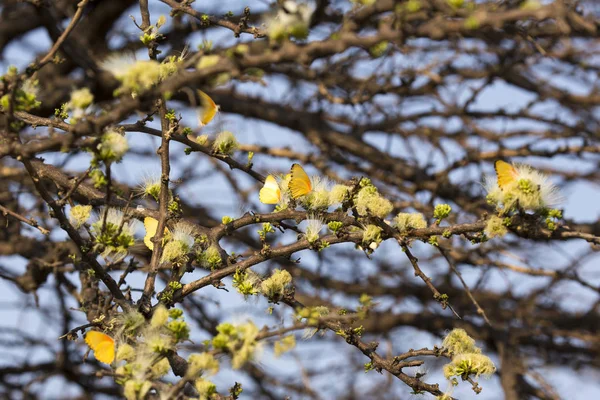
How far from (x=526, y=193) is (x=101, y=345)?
1.21m

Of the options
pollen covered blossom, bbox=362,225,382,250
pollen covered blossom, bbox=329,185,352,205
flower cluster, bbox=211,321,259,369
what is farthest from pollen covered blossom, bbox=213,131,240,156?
flower cluster, bbox=211,321,259,369

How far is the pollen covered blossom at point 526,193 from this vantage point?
6.38 ft

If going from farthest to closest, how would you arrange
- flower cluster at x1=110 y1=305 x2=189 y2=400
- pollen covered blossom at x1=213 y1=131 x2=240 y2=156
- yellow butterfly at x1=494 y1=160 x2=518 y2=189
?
pollen covered blossom at x1=213 y1=131 x2=240 y2=156 → yellow butterfly at x1=494 y1=160 x2=518 y2=189 → flower cluster at x1=110 y1=305 x2=189 y2=400

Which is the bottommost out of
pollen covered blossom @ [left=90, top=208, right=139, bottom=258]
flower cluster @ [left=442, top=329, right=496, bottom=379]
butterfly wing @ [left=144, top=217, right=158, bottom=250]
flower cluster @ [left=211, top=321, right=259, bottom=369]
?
flower cluster @ [left=211, top=321, right=259, bottom=369]

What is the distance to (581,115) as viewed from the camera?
5434 millimetres

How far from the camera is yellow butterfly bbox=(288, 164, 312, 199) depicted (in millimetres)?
2215

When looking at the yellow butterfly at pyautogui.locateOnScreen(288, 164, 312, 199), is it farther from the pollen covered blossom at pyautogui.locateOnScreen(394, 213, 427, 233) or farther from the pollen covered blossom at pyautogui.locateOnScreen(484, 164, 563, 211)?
the pollen covered blossom at pyautogui.locateOnScreen(484, 164, 563, 211)

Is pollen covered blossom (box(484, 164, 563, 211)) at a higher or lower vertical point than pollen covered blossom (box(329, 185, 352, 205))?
lower

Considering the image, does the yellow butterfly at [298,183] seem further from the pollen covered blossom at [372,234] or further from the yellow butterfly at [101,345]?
the yellow butterfly at [101,345]

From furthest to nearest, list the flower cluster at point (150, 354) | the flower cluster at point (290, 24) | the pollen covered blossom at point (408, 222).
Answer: the pollen covered blossom at point (408, 222)
the flower cluster at point (150, 354)
the flower cluster at point (290, 24)

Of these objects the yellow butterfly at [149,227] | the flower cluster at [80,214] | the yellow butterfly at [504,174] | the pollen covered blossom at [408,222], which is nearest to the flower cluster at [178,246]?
the yellow butterfly at [149,227]

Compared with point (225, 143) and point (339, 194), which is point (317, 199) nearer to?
point (339, 194)

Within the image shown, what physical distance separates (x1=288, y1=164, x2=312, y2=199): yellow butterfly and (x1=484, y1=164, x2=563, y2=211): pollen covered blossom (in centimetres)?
55

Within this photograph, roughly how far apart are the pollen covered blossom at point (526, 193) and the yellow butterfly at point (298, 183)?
1.80ft
